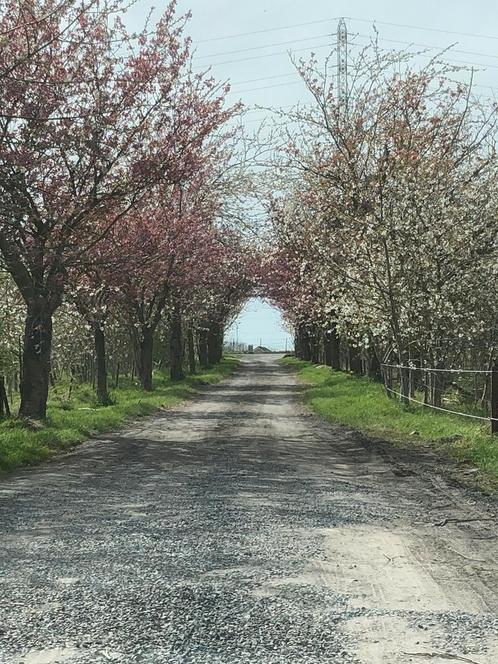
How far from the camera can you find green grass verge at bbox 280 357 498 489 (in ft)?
35.9

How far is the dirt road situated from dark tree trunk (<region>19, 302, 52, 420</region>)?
204 inches

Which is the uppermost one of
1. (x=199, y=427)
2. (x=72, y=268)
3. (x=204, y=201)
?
(x=204, y=201)

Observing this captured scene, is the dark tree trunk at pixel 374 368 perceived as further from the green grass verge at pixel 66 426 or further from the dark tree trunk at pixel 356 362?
the green grass verge at pixel 66 426

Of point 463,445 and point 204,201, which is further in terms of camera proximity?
point 204,201

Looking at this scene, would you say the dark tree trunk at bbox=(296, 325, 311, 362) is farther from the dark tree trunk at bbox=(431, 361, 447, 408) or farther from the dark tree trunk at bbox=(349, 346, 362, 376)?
the dark tree trunk at bbox=(431, 361, 447, 408)

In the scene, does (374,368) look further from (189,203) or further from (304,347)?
(304,347)

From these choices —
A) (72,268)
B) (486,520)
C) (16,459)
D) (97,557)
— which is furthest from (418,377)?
(97,557)

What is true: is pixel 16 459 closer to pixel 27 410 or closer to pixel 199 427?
pixel 27 410

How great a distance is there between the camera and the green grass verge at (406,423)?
11.0m

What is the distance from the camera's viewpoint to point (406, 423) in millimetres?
15586

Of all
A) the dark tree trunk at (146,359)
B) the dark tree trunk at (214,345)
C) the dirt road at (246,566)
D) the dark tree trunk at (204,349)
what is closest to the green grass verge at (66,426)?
the dark tree trunk at (146,359)

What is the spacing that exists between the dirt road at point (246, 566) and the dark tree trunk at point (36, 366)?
5185 mm

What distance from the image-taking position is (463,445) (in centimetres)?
1189

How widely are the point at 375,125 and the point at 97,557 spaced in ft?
51.9
